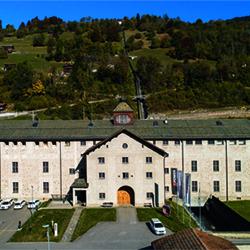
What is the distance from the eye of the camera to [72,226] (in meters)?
37.2

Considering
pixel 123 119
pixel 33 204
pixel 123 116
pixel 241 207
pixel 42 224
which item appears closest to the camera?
pixel 42 224

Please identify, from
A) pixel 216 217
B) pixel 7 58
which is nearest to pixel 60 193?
pixel 216 217

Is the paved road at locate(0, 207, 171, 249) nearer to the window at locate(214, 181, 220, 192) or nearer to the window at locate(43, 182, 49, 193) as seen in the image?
the window at locate(43, 182, 49, 193)

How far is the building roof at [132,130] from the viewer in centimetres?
4731

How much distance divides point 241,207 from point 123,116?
23103mm

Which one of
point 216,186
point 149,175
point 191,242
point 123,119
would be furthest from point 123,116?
point 191,242

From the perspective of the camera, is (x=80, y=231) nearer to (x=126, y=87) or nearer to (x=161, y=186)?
(x=161, y=186)

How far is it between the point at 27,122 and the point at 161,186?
2507cm

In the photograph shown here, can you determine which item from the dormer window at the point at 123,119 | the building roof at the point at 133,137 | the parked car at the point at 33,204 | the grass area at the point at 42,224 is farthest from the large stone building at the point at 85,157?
the grass area at the point at 42,224

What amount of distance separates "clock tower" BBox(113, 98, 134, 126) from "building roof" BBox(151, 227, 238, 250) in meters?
28.8

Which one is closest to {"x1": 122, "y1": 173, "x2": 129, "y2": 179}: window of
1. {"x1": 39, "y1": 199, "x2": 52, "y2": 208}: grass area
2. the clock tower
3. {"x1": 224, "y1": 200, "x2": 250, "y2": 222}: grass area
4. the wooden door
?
the wooden door

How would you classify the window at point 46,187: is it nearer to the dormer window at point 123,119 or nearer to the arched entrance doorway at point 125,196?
the arched entrance doorway at point 125,196

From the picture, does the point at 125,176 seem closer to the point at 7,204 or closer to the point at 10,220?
the point at 10,220

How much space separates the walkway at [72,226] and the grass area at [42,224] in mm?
434
